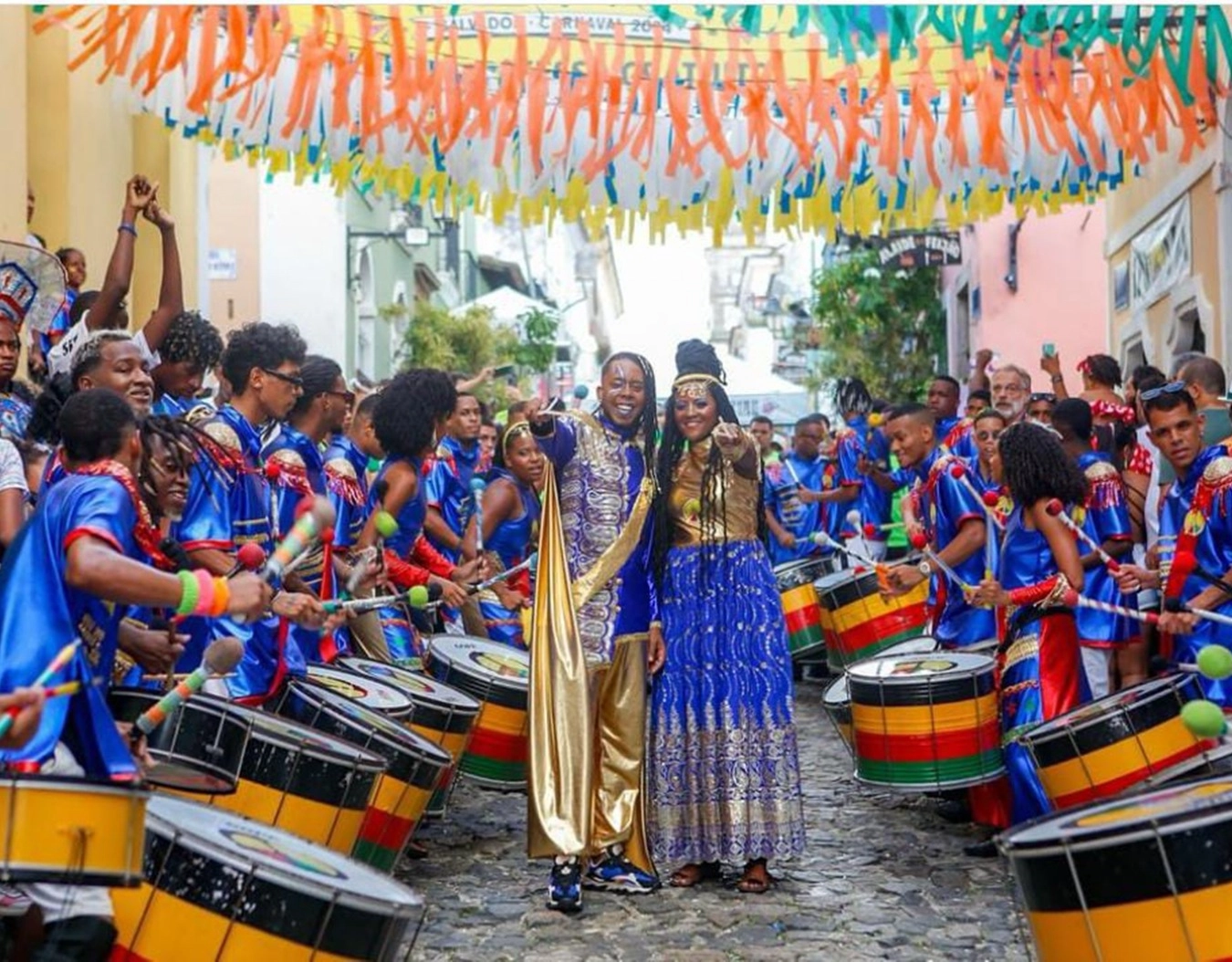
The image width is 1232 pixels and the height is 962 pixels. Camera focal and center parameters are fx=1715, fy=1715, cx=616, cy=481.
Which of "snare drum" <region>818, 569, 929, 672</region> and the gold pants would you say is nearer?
the gold pants

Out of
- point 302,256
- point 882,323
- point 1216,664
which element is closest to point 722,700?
point 1216,664

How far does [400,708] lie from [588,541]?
94cm

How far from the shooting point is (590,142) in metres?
10.4

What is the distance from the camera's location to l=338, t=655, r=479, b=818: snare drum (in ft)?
20.3

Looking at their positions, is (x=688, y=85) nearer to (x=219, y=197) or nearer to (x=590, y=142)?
(x=590, y=142)

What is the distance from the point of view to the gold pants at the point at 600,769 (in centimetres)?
605

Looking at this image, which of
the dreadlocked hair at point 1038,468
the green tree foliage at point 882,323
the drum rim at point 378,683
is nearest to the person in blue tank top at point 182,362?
the drum rim at point 378,683

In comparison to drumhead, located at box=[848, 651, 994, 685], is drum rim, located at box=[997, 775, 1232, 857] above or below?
above

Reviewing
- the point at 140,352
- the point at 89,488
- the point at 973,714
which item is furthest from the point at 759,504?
the point at 89,488

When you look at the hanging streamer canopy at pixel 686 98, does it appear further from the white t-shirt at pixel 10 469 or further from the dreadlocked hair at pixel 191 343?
the white t-shirt at pixel 10 469

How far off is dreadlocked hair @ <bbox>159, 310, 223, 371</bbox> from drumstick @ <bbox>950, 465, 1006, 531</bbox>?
3.19 m

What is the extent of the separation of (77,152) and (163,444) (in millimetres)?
7053

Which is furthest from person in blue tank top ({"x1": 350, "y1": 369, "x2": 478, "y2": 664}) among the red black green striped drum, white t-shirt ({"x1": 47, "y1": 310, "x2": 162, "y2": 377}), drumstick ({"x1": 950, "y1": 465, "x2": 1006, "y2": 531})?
drumstick ({"x1": 950, "y1": 465, "x2": 1006, "y2": 531})

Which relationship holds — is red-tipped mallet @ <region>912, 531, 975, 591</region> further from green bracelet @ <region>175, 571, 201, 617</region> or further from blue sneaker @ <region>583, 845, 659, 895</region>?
green bracelet @ <region>175, 571, 201, 617</region>
